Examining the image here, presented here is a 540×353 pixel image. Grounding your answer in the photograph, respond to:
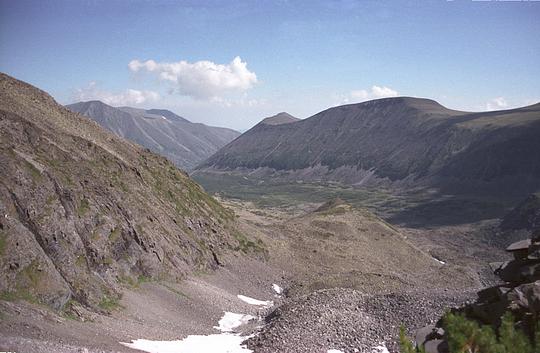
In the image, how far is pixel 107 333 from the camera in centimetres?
3123

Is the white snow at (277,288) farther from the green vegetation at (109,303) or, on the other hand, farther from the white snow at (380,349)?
the green vegetation at (109,303)

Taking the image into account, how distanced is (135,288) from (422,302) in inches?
1077

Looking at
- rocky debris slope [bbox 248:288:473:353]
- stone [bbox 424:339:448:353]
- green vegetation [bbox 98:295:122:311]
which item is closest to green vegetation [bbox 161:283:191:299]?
green vegetation [bbox 98:295:122:311]

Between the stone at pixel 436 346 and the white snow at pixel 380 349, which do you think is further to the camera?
the white snow at pixel 380 349

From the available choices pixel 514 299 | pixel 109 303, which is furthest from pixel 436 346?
pixel 109 303

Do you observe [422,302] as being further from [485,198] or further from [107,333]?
[485,198]

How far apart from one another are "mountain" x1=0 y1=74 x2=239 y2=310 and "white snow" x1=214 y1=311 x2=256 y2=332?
7.98 m

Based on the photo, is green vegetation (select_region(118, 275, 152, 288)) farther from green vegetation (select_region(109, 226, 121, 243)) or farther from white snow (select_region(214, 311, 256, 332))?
white snow (select_region(214, 311, 256, 332))

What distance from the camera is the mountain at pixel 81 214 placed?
3319 centimetres

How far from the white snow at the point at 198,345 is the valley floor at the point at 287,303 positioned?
74cm

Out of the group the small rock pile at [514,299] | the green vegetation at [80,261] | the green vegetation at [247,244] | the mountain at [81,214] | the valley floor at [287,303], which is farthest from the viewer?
the green vegetation at [247,244]

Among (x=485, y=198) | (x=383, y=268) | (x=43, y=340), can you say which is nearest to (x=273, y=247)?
(x=383, y=268)

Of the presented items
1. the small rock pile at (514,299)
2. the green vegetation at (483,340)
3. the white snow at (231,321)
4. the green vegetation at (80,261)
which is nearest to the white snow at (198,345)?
the white snow at (231,321)

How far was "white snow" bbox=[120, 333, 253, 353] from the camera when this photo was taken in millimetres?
31416
